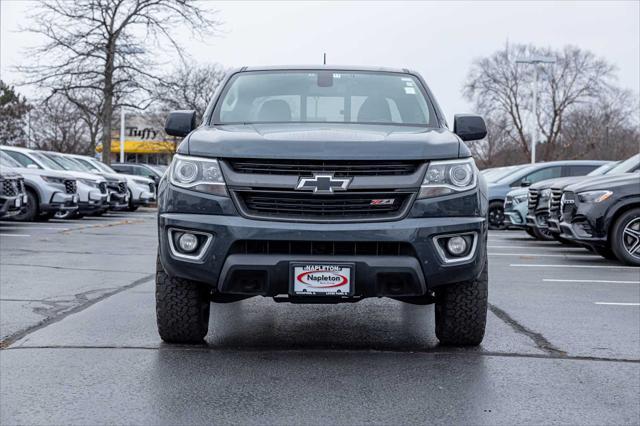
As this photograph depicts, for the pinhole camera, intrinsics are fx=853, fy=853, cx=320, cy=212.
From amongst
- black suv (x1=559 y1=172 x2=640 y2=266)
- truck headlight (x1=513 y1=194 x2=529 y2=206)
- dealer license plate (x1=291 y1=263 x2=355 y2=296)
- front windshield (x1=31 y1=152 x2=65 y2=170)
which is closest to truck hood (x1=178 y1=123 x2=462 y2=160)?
dealer license plate (x1=291 y1=263 x2=355 y2=296)

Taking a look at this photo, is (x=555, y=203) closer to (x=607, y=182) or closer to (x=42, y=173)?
(x=607, y=182)

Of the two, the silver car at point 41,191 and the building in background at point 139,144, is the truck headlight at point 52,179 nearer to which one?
the silver car at point 41,191

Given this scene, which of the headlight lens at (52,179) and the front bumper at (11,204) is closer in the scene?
the front bumper at (11,204)

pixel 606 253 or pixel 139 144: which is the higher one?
pixel 139 144

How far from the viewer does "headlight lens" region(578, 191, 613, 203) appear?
36.2 ft

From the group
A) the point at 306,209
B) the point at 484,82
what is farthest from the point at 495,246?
the point at 484,82

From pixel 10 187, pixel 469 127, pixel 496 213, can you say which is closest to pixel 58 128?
pixel 496 213

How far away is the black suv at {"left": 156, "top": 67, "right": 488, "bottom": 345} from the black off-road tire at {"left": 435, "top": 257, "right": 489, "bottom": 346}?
0.01 metres

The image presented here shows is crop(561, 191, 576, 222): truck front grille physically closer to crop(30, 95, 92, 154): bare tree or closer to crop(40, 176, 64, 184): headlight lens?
crop(40, 176, 64, 184): headlight lens

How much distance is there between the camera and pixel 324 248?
465 centimetres

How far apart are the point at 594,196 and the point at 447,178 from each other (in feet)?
22.8

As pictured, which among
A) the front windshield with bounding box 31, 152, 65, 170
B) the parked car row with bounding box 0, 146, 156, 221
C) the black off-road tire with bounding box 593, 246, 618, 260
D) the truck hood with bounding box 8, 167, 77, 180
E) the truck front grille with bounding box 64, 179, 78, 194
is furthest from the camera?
the front windshield with bounding box 31, 152, 65, 170

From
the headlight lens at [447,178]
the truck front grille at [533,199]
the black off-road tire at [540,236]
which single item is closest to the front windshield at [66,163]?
the black off-road tire at [540,236]

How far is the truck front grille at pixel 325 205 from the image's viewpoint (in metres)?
4.65
